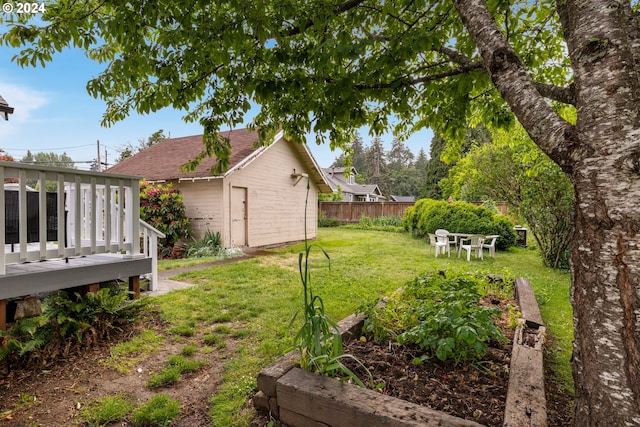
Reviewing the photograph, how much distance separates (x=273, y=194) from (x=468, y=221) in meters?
7.22

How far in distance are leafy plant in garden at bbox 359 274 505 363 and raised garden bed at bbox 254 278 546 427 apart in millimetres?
282

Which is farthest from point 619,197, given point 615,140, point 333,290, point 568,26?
point 333,290

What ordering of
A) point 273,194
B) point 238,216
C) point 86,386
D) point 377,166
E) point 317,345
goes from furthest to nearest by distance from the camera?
point 377,166 → point 273,194 → point 238,216 → point 86,386 → point 317,345

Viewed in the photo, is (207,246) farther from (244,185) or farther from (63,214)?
(63,214)

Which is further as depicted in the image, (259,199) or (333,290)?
(259,199)

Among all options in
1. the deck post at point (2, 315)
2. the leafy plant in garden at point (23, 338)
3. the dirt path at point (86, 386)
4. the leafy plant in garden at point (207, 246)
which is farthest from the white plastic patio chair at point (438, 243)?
the deck post at point (2, 315)

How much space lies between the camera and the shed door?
11.0m

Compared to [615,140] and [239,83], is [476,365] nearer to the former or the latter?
[615,140]

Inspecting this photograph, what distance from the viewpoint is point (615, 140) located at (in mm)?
1375

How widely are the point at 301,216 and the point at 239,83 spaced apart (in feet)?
35.9

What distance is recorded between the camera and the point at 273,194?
42.0 ft

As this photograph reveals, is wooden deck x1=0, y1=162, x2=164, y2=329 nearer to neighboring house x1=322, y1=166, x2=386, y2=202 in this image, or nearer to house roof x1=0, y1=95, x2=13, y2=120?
house roof x1=0, y1=95, x2=13, y2=120

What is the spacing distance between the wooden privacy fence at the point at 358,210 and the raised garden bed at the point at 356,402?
799 inches

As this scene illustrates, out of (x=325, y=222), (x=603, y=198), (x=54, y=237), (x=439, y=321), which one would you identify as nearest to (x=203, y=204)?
(x=54, y=237)
